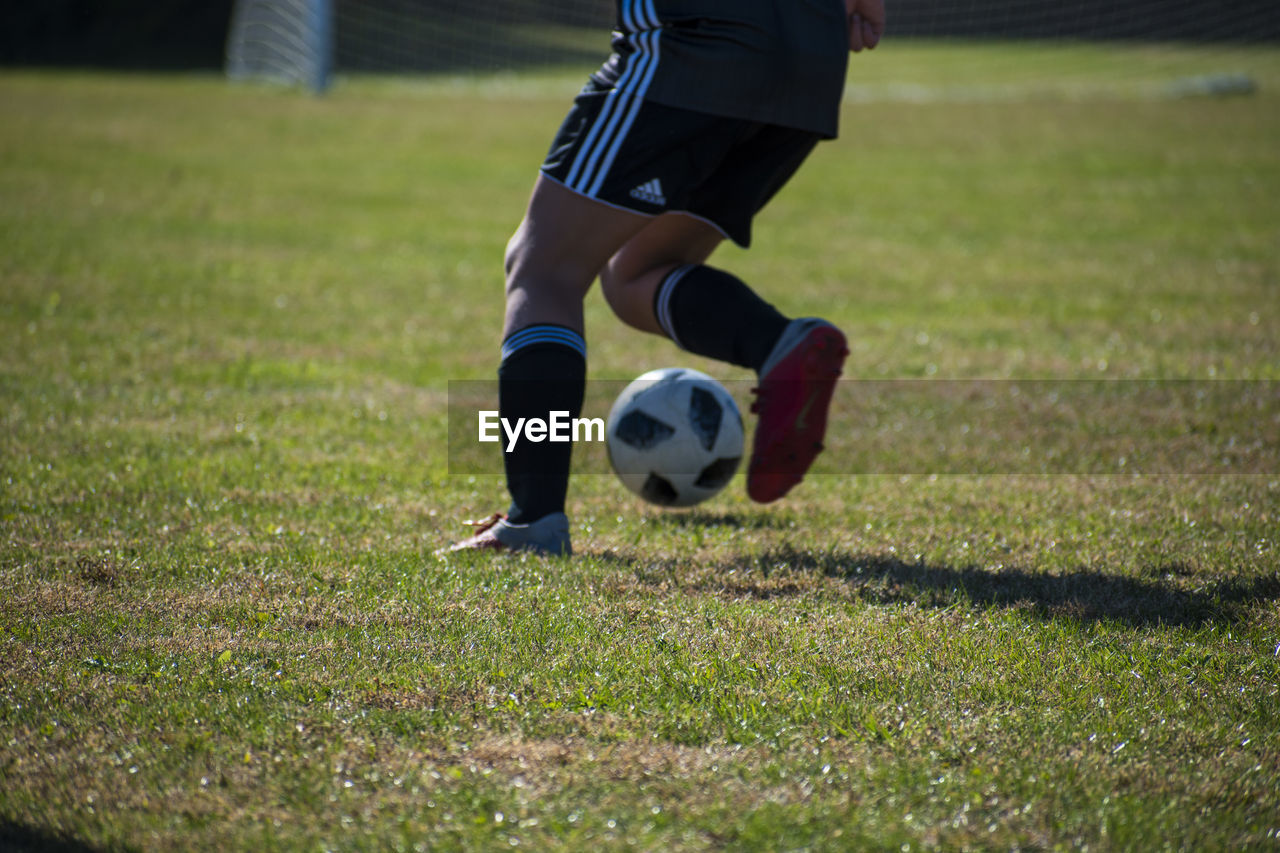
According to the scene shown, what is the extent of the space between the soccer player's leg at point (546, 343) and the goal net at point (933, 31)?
67.7ft

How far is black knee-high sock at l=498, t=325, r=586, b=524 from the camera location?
333 centimetres

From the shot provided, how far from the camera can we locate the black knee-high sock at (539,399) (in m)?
3.33

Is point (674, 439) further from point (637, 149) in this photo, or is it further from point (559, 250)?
point (637, 149)

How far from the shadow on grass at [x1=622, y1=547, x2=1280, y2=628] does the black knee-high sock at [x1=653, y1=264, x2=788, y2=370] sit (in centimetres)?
62

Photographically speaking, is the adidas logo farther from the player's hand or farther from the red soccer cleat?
the player's hand

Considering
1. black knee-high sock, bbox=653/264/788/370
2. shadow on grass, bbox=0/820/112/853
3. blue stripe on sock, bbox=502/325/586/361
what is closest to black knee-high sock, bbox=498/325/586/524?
blue stripe on sock, bbox=502/325/586/361

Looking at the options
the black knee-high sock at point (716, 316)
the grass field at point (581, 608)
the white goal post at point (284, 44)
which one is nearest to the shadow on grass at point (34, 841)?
the grass field at point (581, 608)

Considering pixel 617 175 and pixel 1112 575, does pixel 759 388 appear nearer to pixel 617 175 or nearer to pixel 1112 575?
pixel 617 175

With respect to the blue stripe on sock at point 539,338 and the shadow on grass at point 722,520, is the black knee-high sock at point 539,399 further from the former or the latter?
the shadow on grass at point 722,520

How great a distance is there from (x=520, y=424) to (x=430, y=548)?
1.42 ft

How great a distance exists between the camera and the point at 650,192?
327 cm

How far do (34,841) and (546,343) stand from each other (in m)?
1.78
